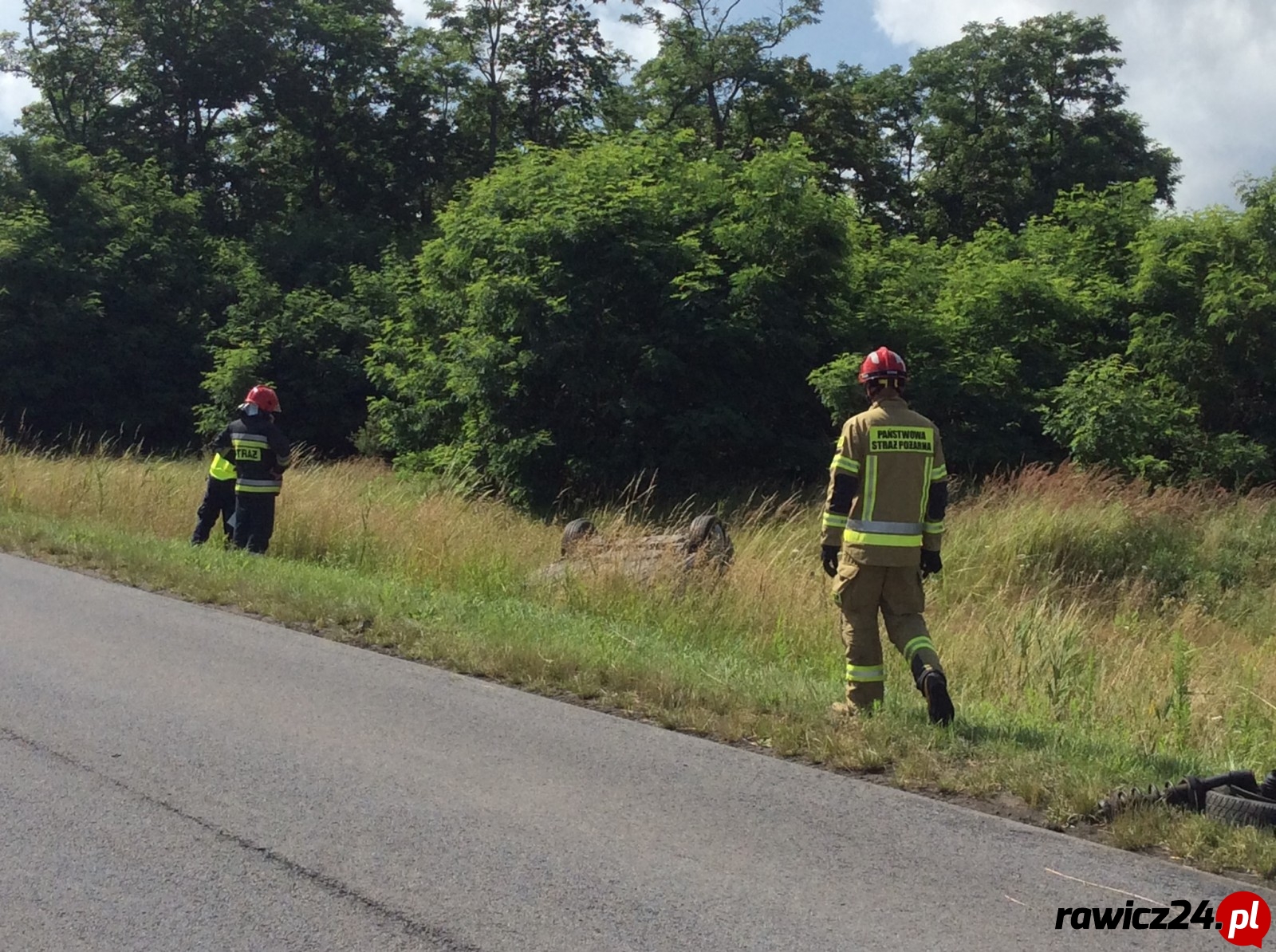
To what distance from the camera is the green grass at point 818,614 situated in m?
5.91

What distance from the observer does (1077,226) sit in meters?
22.9

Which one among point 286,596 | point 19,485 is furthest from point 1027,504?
point 19,485

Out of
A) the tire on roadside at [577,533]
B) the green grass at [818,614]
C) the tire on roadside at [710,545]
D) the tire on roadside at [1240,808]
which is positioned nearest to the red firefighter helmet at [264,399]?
the green grass at [818,614]

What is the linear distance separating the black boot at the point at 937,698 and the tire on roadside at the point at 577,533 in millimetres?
6235

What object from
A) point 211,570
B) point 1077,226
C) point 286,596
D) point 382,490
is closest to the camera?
point 286,596

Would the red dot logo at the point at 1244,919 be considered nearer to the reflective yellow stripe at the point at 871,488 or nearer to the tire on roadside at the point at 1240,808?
the tire on roadside at the point at 1240,808

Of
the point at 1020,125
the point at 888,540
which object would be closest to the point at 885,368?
the point at 888,540

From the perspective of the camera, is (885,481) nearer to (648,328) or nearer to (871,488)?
(871,488)

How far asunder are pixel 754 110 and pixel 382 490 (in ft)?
79.3

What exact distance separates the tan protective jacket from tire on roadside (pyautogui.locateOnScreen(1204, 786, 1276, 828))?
6.75 feet

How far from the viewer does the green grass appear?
591 centimetres

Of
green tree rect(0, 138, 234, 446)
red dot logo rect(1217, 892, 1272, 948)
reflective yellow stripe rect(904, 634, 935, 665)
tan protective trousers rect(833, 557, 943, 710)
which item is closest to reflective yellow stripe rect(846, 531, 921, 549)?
tan protective trousers rect(833, 557, 943, 710)

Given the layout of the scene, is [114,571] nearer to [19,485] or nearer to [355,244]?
[19,485]

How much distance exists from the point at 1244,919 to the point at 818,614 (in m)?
5.71
